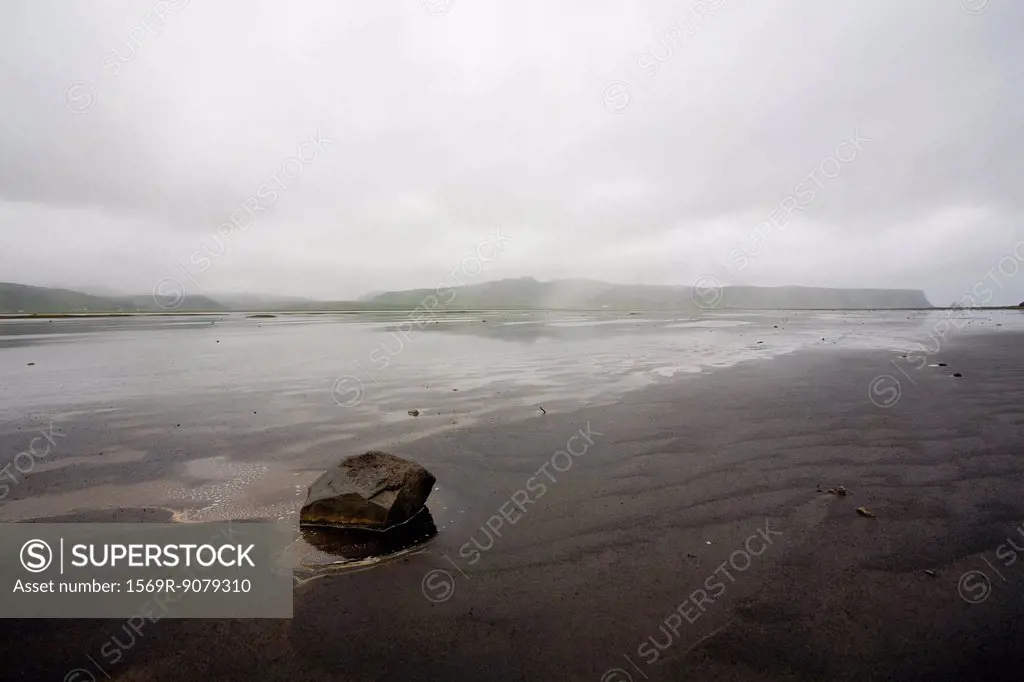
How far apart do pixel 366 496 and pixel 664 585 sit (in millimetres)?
4267

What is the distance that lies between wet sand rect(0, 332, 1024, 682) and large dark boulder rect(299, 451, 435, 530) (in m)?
0.65

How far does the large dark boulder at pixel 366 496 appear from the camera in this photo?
266 inches

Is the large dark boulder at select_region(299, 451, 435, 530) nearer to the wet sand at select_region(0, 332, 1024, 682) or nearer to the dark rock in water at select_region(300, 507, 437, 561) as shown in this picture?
the dark rock in water at select_region(300, 507, 437, 561)

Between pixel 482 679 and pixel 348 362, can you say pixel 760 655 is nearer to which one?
pixel 482 679

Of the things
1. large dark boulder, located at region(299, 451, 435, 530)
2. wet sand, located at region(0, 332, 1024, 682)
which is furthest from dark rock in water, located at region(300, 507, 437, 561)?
wet sand, located at region(0, 332, 1024, 682)

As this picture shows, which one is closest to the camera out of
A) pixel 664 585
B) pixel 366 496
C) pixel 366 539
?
pixel 664 585

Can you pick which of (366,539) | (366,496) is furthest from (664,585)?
(366,496)

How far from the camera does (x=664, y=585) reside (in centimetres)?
538

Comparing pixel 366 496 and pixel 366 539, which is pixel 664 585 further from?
pixel 366 496

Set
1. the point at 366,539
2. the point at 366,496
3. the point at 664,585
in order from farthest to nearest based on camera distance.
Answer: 1. the point at 366,496
2. the point at 366,539
3. the point at 664,585

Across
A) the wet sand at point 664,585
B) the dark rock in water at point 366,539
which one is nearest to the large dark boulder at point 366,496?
the dark rock in water at point 366,539

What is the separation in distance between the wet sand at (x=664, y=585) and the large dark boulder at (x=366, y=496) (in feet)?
2.12

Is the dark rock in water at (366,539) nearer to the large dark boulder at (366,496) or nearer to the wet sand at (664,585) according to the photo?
the large dark boulder at (366,496)

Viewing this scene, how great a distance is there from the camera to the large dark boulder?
22.2 ft
